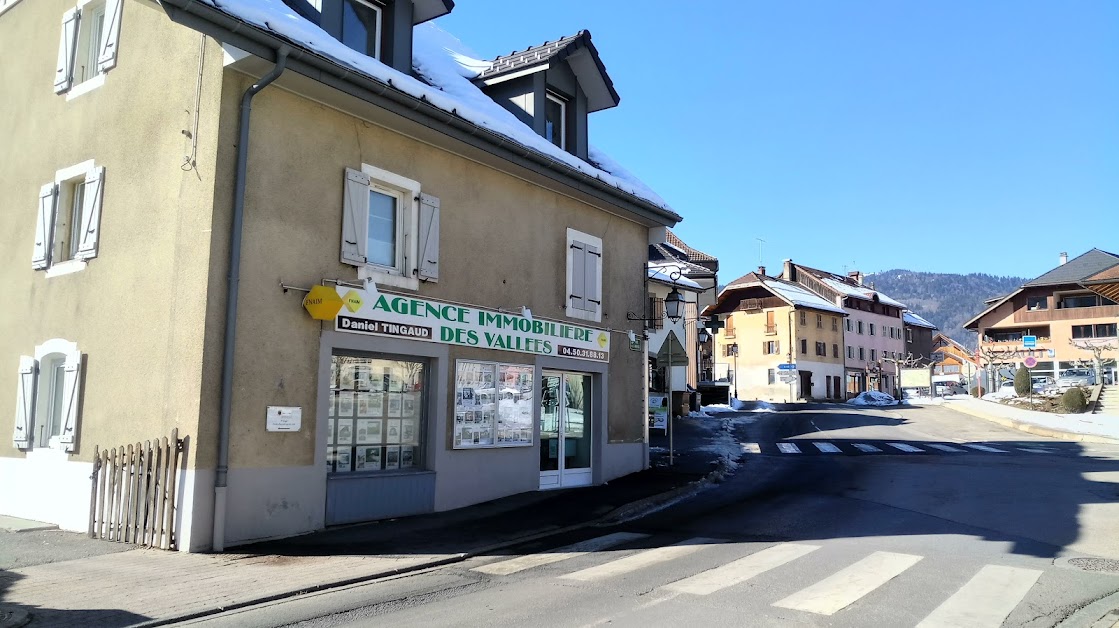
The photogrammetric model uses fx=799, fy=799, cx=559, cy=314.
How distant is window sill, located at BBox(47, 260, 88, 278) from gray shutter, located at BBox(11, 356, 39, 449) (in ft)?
4.23

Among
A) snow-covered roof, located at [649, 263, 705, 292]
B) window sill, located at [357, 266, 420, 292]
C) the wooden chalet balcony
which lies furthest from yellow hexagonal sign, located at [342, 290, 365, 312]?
the wooden chalet balcony

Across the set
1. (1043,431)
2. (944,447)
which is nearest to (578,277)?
(944,447)

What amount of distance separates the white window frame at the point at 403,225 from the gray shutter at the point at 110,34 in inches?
153

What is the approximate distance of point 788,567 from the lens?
7699mm

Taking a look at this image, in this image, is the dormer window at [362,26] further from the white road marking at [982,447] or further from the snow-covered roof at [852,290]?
the snow-covered roof at [852,290]

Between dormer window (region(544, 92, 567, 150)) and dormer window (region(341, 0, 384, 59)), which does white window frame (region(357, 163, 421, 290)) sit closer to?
dormer window (region(341, 0, 384, 59))

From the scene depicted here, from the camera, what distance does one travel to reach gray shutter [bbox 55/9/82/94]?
38.7ft

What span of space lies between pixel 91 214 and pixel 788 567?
32.3 ft

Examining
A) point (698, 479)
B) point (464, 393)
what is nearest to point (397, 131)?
point (464, 393)

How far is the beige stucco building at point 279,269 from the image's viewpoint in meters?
9.13

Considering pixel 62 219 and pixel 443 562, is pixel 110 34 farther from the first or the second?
pixel 443 562

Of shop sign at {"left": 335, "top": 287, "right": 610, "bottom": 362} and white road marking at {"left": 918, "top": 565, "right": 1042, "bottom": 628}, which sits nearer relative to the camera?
white road marking at {"left": 918, "top": 565, "right": 1042, "bottom": 628}

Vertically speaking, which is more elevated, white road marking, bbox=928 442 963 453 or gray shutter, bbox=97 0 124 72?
gray shutter, bbox=97 0 124 72

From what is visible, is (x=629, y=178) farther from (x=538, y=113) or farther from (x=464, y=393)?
(x=464, y=393)
